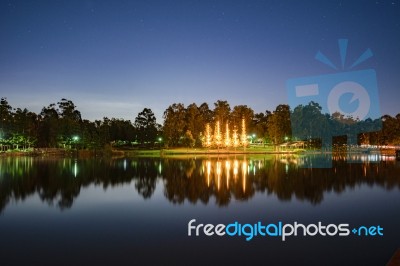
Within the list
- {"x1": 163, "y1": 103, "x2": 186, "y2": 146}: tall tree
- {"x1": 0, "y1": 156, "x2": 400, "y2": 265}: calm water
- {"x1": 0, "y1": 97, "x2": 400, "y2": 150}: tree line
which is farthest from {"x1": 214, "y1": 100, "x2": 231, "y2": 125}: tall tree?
{"x1": 0, "y1": 156, "x2": 400, "y2": 265}: calm water

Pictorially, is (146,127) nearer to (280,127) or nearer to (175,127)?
(175,127)

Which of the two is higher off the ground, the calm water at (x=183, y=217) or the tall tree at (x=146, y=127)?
the tall tree at (x=146, y=127)

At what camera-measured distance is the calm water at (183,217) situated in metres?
8.13

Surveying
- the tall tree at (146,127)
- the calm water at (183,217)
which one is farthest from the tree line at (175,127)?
the calm water at (183,217)

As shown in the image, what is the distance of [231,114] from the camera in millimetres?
83562

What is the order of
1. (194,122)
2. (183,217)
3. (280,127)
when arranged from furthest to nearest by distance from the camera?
(194,122) → (280,127) → (183,217)

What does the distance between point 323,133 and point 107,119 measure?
47720mm

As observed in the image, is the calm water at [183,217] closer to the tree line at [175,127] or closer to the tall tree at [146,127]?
the tree line at [175,127]

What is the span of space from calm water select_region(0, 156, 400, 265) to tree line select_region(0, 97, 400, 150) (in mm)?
47688

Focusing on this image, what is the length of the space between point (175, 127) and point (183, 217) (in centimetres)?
6154

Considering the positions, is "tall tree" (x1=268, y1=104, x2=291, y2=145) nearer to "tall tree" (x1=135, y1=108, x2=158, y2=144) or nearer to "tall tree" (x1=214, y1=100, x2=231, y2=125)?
"tall tree" (x1=214, y1=100, x2=231, y2=125)

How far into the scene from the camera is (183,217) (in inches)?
471

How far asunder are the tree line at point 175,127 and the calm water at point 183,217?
47688 millimetres

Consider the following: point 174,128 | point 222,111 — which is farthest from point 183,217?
point 222,111
